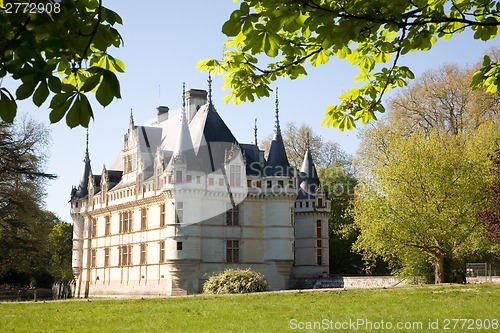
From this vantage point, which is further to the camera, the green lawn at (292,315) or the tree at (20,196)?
the tree at (20,196)

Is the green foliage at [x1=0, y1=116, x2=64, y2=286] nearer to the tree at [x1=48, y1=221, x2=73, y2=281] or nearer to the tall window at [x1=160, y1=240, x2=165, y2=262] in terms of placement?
the tall window at [x1=160, y1=240, x2=165, y2=262]

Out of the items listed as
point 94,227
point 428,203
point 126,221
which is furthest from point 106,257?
point 428,203

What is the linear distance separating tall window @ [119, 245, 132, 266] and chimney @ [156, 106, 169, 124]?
7.71 m

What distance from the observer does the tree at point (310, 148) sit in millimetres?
45312

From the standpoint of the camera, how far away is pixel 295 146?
150 feet

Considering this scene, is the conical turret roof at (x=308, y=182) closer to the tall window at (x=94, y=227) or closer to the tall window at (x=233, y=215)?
the tall window at (x=233, y=215)

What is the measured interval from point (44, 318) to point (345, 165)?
33.7m

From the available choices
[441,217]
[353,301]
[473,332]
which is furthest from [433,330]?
[441,217]

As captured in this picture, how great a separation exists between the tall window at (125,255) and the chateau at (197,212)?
0.17 feet

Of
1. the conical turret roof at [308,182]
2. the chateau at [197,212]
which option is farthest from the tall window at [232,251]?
the conical turret roof at [308,182]

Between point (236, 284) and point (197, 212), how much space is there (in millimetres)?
5550

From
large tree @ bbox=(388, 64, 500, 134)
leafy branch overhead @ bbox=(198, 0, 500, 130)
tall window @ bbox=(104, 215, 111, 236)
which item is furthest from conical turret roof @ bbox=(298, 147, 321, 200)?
leafy branch overhead @ bbox=(198, 0, 500, 130)

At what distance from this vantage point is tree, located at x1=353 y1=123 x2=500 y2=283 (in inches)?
1035

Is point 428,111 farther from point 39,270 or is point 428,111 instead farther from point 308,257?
point 39,270
